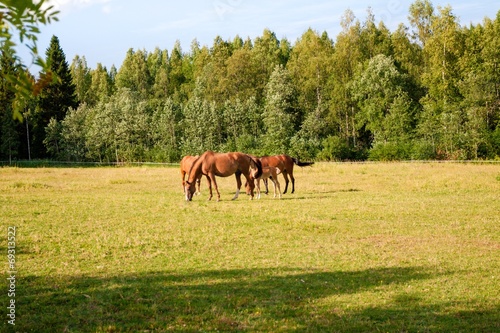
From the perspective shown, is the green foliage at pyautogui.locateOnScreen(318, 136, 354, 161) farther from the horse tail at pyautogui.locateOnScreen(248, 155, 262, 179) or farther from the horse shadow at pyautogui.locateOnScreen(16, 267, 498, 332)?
the horse shadow at pyautogui.locateOnScreen(16, 267, 498, 332)

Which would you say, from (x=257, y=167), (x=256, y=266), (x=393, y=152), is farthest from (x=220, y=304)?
(x=393, y=152)

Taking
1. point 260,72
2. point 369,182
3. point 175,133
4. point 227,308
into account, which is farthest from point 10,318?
point 260,72

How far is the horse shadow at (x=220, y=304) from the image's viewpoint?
240 inches

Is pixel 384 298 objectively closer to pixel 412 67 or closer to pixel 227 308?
pixel 227 308

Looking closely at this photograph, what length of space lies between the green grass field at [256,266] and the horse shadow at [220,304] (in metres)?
0.02

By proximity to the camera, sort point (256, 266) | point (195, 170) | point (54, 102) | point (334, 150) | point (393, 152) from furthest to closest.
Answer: point (54, 102) < point (334, 150) < point (393, 152) < point (195, 170) < point (256, 266)

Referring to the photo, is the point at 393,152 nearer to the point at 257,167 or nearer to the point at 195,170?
the point at 257,167

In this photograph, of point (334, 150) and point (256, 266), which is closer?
point (256, 266)

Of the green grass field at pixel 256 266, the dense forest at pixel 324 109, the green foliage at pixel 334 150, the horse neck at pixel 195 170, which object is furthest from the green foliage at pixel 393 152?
the horse neck at pixel 195 170

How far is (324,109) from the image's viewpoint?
5572cm

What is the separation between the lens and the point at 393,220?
533 inches

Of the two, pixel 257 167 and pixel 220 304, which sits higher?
pixel 257 167

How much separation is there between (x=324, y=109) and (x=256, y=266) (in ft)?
158

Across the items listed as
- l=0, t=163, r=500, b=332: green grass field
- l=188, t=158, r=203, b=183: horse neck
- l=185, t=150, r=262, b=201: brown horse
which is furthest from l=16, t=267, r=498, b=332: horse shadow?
l=185, t=150, r=262, b=201: brown horse
